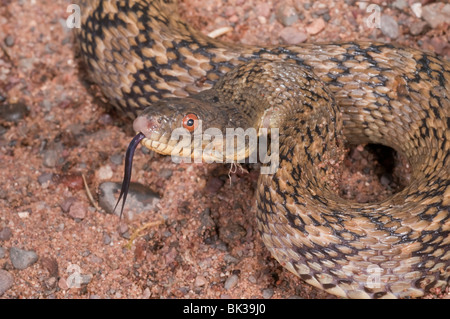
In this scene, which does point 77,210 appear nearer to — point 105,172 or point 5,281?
point 105,172

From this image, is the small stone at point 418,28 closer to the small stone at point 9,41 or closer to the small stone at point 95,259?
the small stone at point 95,259

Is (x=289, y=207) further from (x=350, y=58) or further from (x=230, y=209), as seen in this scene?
(x=350, y=58)

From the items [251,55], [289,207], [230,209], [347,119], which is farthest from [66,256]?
[347,119]

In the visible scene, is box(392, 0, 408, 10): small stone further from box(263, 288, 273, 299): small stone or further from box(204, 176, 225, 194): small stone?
box(263, 288, 273, 299): small stone

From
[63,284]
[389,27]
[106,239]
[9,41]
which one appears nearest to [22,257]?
[63,284]

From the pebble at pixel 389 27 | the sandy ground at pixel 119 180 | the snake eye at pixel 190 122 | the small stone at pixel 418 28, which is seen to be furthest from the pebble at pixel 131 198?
the small stone at pixel 418 28
